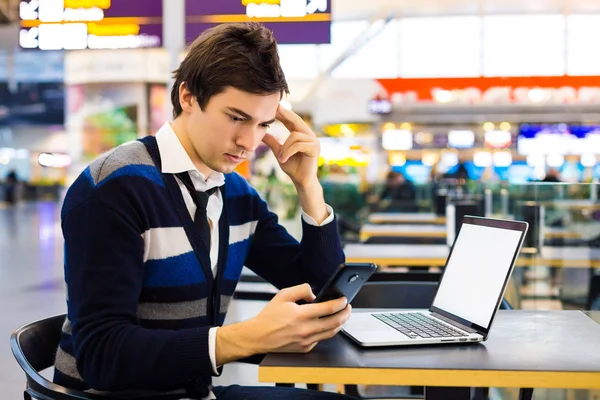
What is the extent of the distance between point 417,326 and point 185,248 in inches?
20.1

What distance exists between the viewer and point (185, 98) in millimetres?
1520

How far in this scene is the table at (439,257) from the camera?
11.0 feet

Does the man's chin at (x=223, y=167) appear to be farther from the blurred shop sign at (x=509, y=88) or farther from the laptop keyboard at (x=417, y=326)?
the blurred shop sign at (x=509, y=88)

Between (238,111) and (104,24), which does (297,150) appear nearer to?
(238,111)

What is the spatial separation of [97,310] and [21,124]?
27.8 m

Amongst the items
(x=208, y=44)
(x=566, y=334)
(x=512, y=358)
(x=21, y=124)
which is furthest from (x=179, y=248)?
(x=21, y=124)

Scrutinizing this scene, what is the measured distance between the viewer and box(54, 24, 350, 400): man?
1263 millimetres

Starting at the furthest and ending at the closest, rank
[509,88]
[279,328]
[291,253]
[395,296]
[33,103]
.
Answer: [33,103]
[509,88]
[395,296]
[291,253]
[279,328]

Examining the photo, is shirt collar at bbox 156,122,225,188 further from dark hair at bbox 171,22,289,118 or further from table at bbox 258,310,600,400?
table at bbox 258,310,600,400

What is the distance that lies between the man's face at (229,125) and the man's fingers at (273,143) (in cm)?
24

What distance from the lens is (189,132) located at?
5.09 ft

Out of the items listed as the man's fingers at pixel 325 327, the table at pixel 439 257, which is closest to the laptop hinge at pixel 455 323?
the man's fingers at pixel 325 327

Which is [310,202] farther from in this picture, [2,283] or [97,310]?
[2,283]

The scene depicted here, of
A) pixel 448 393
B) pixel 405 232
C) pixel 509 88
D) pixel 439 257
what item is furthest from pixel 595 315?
pixel 509 88
